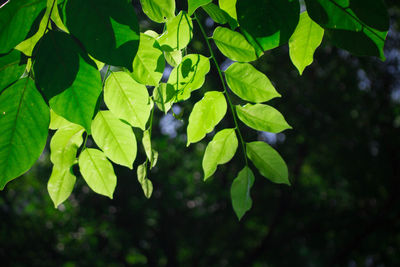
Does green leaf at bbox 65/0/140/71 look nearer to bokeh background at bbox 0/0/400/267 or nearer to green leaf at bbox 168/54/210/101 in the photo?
green leaf at bbox 168/54/210/101

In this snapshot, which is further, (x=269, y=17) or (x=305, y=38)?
(x=305, y=38)

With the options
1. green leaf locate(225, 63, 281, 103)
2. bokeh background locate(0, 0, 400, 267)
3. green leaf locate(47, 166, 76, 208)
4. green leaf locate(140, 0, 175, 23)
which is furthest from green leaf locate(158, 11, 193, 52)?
bokeh background locate(0, 0, 400, 267)

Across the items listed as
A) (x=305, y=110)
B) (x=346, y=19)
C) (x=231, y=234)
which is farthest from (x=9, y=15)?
(x=231, y=234)

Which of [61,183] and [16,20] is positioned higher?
[16,20]

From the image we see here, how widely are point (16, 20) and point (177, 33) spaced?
26cm

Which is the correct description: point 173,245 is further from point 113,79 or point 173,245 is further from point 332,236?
point 113,79

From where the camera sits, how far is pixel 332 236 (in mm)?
7395

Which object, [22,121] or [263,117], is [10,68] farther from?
[263,117]

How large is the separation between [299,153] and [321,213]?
1383 millimetres

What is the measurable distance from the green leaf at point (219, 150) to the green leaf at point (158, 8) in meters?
0.28

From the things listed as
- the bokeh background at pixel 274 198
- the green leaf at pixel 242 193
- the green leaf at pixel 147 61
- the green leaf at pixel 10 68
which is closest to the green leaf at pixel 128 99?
the green leaf at pixel 147 61

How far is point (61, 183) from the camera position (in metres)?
0.79

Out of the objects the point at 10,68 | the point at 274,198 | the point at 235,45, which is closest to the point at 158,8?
the point at 235,45

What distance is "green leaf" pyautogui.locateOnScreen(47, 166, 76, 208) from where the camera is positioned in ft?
2.53
